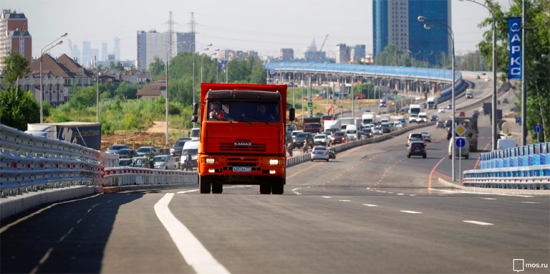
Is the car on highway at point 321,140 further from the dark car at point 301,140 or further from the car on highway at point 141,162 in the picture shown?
the car on highway at point 141,162

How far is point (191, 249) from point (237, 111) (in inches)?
591

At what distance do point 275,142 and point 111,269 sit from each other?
53.4ft

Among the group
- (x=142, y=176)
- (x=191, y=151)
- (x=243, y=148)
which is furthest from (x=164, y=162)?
(x=243, y=148)

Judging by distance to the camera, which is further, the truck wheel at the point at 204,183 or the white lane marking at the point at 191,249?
the truck wheel at the point at 204,183

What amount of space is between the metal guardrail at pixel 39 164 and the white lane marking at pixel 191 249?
11.5ft

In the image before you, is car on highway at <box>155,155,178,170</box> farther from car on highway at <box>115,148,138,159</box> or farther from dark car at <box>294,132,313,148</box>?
dark car at <box>294,132,313,148</box>

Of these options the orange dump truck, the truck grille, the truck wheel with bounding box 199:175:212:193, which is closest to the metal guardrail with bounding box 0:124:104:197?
the truck wheel with bounding box 199:175:212:193

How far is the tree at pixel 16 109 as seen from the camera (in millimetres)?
73500

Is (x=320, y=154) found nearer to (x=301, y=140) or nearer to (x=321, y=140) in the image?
(x=321, y=140)

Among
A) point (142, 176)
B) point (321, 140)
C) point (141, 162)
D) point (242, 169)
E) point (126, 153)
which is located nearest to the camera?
point (242, 169)

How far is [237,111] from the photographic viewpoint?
23.1 meters

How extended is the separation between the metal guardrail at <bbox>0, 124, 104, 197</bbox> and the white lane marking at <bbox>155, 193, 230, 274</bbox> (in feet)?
11.5

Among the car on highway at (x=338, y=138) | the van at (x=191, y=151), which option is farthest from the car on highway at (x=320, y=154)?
the car on highway at (x=338, y=138)

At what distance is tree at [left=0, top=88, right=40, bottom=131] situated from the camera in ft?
241
